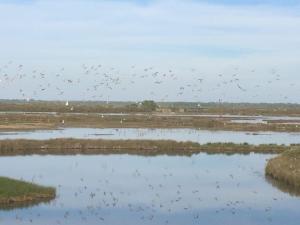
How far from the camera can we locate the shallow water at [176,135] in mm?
48500

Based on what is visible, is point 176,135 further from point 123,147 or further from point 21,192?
point 21,192

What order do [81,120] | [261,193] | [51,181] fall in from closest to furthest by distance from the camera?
[261,193] < [51,181] < [81,120]

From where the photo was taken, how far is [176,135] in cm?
5359

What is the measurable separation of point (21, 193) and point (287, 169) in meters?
13.4

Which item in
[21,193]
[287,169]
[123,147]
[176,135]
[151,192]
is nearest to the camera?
[21,193]

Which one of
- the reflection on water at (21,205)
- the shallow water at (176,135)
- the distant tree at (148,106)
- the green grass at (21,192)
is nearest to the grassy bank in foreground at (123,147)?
the shallow water at (176,135)

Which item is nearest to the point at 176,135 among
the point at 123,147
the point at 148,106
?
the point at 123,147

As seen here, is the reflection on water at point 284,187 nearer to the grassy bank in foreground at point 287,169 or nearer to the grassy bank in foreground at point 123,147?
the grassy bank in foreground at point 287,169

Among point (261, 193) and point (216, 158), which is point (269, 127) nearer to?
point (216, 158)

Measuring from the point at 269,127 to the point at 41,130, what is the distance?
81.8 ft

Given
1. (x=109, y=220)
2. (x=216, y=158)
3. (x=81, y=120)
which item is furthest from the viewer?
(x=81, y=120)

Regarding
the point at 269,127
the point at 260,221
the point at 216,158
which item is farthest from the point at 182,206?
the point at 269,127

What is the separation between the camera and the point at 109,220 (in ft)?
62.5

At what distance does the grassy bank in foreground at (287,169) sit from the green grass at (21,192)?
11.0m
